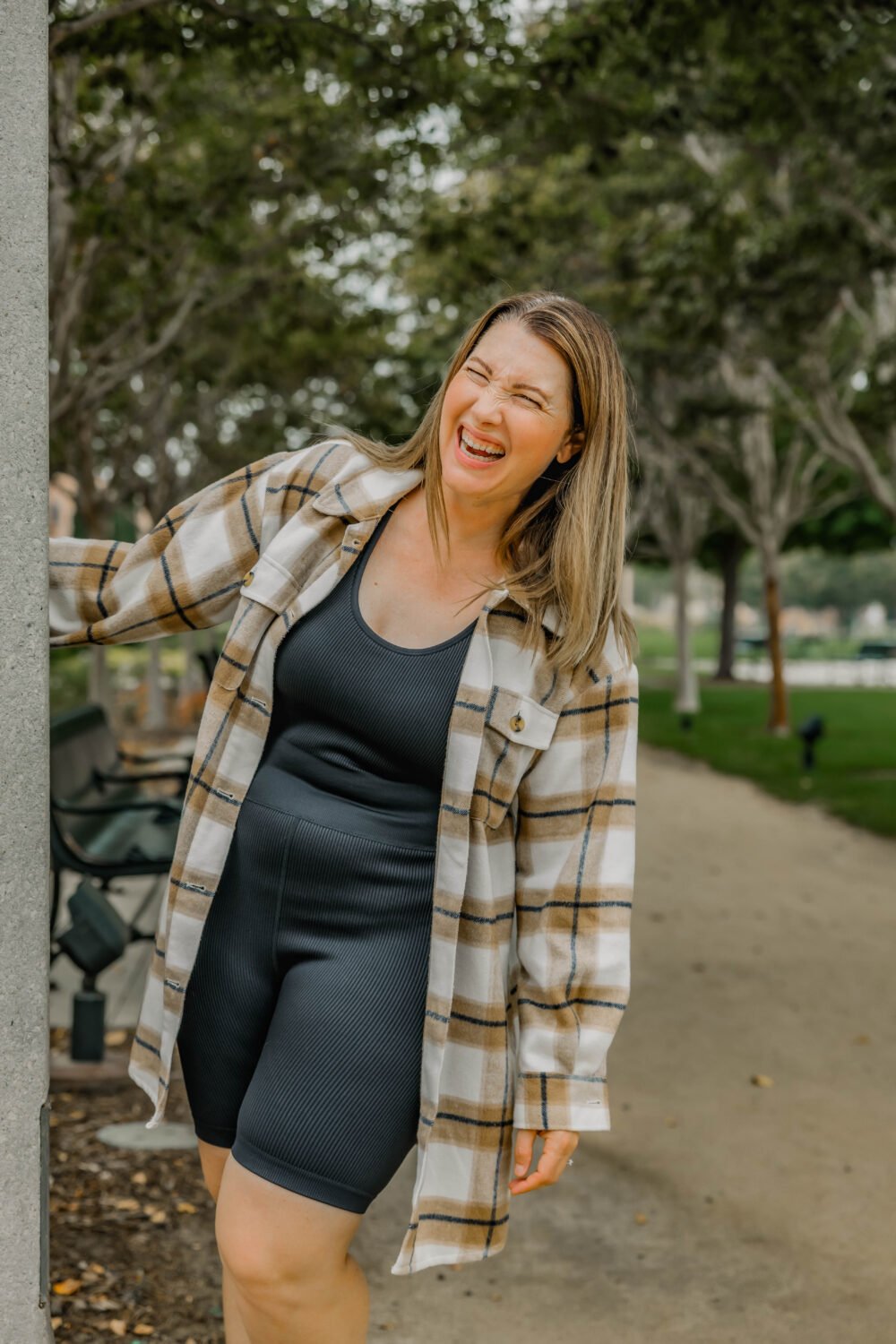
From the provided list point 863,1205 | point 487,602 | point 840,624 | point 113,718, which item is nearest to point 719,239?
point 863,1205

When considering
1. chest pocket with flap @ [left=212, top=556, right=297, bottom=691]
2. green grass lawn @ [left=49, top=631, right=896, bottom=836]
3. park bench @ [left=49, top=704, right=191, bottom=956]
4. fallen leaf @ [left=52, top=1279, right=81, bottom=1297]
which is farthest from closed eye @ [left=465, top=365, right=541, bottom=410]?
green grass lawn @ [left=49, top=631, right=896, bottom=836]

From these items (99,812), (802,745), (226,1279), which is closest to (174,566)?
Result: (226,1279)

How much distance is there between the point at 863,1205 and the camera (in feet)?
13.3

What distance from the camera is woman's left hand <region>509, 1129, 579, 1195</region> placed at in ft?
7.23

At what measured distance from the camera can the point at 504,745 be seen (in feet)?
7.15

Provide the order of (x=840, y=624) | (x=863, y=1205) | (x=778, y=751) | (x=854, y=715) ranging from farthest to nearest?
(x=840, y=624) < (x=854, y=715) < (x=778, y=751) < (x=863, y=1205)

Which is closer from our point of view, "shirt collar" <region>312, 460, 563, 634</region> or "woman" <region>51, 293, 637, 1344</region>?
"woman" <region>51, 293, 637, 1344</region>

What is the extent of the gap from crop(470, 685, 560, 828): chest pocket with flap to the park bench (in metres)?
2.58

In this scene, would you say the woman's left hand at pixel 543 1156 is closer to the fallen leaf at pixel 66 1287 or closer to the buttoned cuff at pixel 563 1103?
the buttoned cuff at pixel 563 1103

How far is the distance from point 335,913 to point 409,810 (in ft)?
0.65

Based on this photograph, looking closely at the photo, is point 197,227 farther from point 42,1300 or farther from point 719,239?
point 42,1300

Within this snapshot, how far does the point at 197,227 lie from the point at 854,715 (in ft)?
56.1

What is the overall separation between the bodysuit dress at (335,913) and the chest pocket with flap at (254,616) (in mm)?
48

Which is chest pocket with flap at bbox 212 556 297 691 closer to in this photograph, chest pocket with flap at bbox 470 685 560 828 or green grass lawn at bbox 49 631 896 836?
chest pocket with flap at bbox 470 685 560 828
